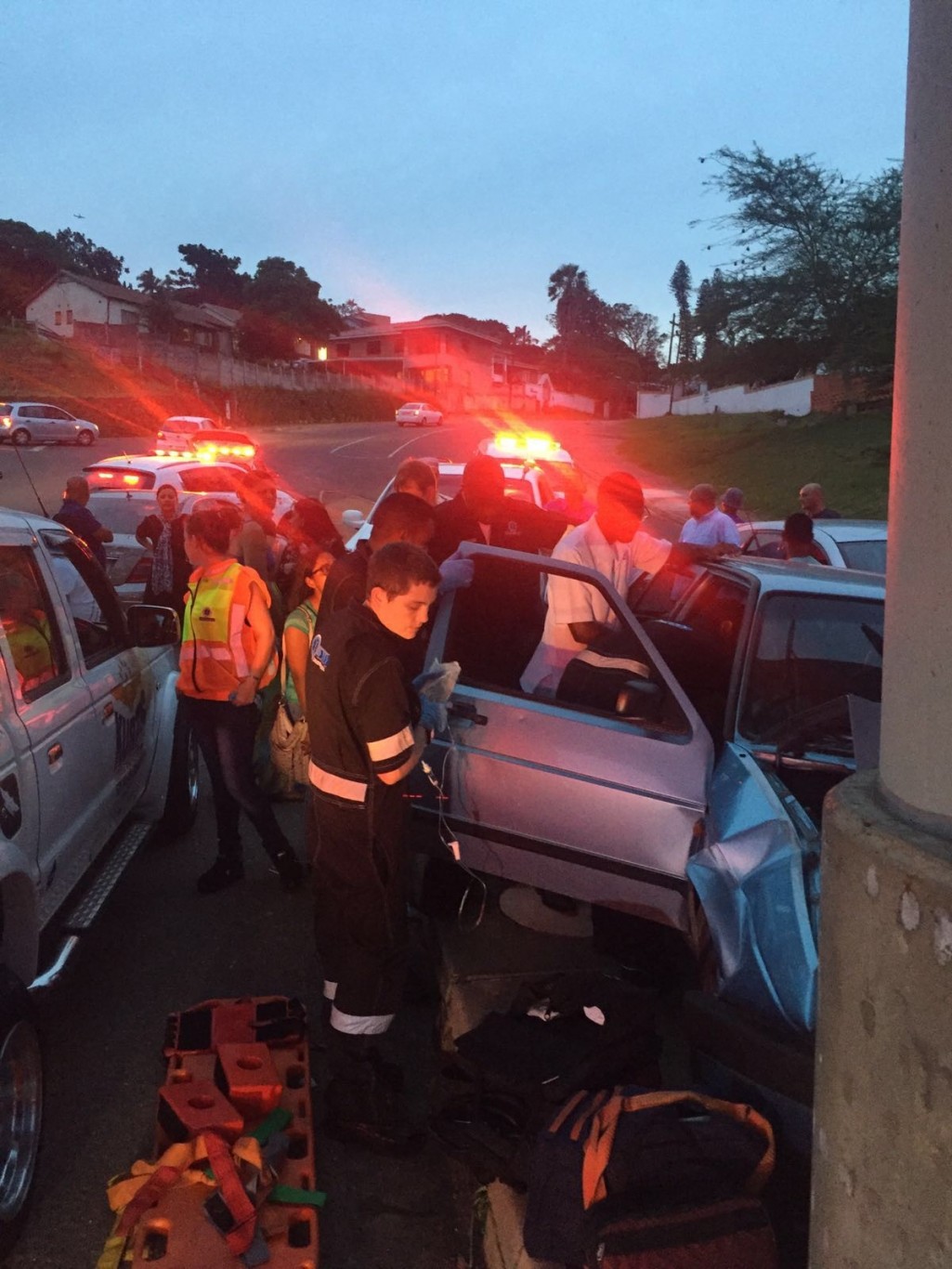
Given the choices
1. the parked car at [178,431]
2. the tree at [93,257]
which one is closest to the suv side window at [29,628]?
the parked car at [178,431]

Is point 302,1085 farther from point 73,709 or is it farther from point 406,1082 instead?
point 73,709

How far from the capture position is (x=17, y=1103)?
295 cm

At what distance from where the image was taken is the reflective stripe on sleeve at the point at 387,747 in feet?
10.4

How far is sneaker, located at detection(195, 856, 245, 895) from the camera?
5.10 m

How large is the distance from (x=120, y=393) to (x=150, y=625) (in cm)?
5263

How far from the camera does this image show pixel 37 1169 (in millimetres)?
3098

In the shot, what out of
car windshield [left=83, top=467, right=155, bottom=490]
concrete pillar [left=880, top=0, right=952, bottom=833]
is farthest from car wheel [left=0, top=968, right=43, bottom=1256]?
car windshield [left=83, top=467, right=155, bottom=490]

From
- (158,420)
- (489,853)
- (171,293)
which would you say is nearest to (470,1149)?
(489,853)

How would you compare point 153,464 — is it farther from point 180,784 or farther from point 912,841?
point 912,841

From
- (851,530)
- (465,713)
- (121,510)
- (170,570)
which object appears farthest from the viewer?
(121,510)

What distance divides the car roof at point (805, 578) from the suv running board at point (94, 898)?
3.00 meters

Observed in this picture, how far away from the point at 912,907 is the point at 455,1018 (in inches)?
104

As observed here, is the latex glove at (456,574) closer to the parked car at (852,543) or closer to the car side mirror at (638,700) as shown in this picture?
the car side mirror at (638,700)

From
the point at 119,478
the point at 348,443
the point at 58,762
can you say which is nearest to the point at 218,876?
the point at 58,762
